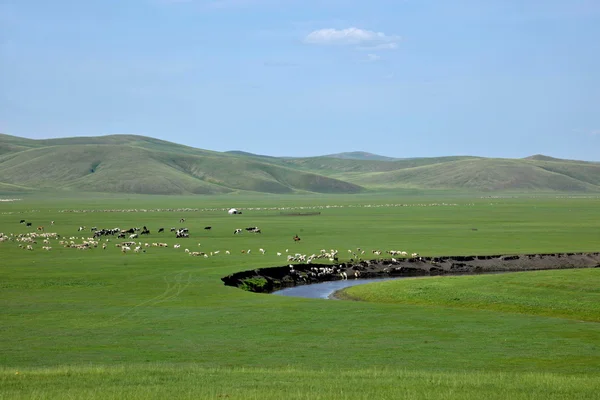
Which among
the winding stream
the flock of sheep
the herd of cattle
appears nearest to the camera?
the winding stream

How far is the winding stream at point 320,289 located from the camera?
135ft

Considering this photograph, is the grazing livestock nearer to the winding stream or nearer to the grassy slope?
the winding stream

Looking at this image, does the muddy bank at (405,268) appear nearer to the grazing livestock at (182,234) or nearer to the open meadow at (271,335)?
the open meadow at (271,335)

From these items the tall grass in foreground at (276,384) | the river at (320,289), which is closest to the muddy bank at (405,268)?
the river at (320,289)

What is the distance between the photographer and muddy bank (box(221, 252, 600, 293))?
46.0m

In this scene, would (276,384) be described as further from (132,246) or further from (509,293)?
(132,246)

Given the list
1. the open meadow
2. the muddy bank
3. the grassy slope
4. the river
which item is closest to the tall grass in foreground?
the open meadow

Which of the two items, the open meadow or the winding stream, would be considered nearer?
the open meadow

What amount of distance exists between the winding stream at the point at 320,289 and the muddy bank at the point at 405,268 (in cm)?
98

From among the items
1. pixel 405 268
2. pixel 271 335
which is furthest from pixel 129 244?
pixel 271 335

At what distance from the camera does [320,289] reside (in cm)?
4378

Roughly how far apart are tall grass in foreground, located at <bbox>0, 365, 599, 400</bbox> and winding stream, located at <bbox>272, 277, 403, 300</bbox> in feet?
66.7

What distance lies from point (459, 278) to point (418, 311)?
10839 mm

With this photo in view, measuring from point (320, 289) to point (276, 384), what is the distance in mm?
26161
